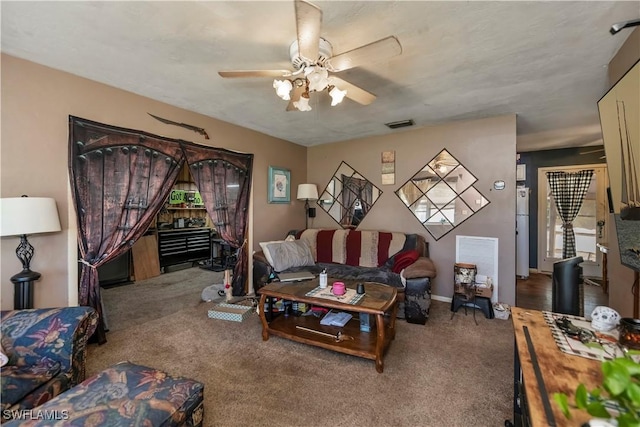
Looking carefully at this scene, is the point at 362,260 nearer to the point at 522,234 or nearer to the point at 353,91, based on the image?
the point at 353,91

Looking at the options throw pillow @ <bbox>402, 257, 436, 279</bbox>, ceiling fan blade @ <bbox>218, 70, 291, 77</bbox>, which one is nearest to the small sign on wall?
throw pillow @ <bbox>402, 257, 436, 279</bbox>

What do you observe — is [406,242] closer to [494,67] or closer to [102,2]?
[494,67]

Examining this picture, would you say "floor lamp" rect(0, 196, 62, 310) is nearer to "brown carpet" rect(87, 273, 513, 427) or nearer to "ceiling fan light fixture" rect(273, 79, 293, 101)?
"brown carpet" rect(87, 273, 513, 427)

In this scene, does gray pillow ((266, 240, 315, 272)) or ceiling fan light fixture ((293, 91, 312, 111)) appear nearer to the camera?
ceiling fan light fixture ((293, 91, 312, 111))

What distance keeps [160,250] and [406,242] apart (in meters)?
4.47

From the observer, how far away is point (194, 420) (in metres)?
1.27

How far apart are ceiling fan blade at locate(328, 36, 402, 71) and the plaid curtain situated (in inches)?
213

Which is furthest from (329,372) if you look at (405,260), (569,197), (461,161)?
(569,197)

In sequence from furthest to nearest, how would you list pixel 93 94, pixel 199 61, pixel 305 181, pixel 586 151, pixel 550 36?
pixel 305 181 < pixel 586 151 < pixel 93 94 < pixel 199 61 < pixel 550 36

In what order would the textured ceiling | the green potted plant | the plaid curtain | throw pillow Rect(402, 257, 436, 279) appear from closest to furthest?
the green potted plant, the textured ceiling, throw pillow Rect(402, 257, 436, 279), the plaid curtain

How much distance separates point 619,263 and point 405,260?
180 centimetres

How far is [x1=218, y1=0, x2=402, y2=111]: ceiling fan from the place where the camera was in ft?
4.38

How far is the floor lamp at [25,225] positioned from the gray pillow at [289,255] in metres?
2.13

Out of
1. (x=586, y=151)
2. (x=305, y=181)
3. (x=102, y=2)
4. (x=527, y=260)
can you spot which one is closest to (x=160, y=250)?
(x=305, y=181)
